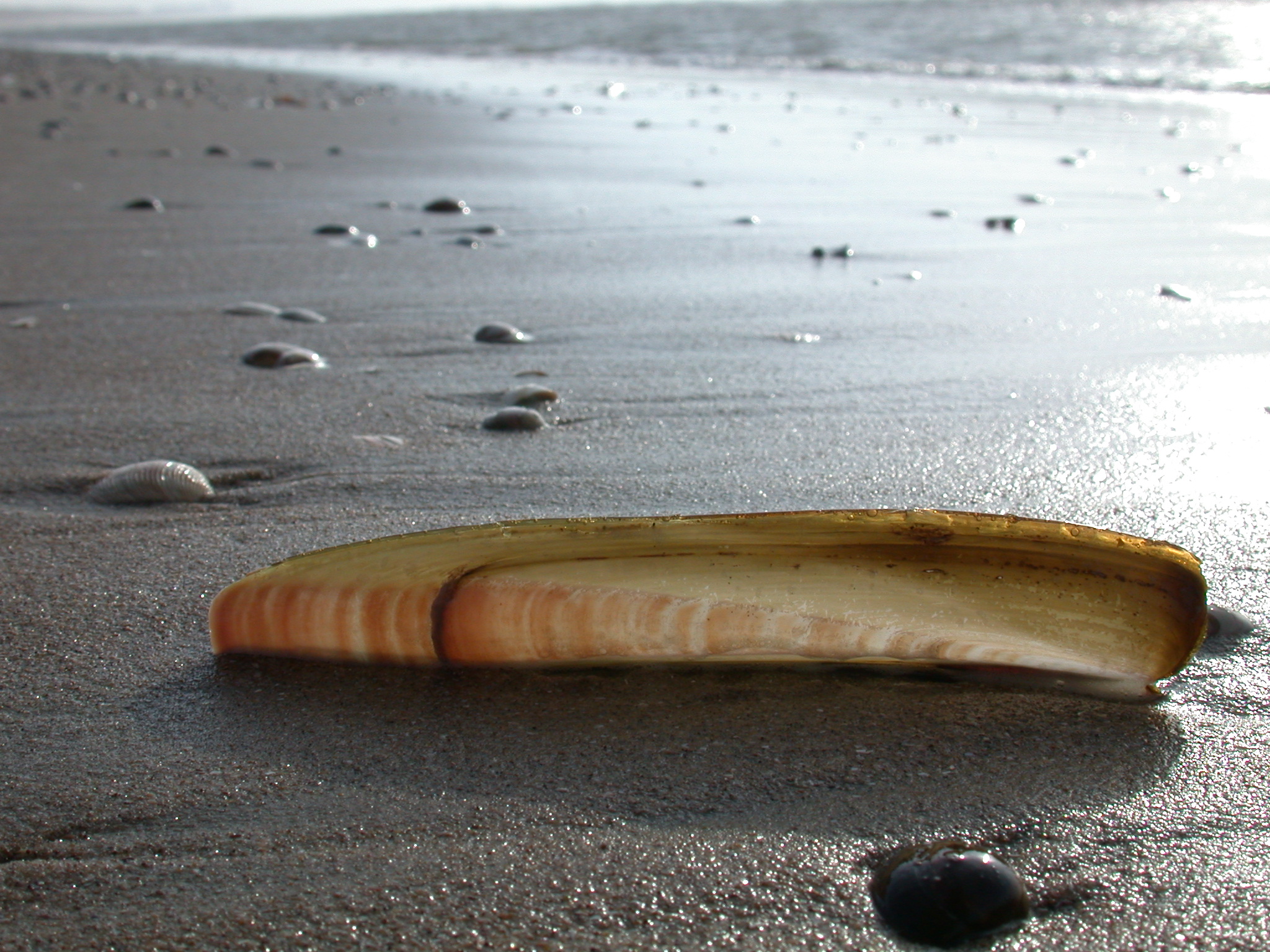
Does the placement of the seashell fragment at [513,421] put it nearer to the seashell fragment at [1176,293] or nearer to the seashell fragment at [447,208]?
the seashell fragment at [1176,293]

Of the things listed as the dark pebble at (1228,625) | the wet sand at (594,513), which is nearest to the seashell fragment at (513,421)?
the wet sand at (594,513)

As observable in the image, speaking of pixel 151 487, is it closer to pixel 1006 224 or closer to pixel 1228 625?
→ pixel 1228 625

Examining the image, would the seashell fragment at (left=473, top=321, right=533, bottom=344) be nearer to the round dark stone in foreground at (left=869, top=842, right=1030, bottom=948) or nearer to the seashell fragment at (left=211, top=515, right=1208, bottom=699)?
the seashell fragment at (left=211, top=515, right=1208, bottom=699)

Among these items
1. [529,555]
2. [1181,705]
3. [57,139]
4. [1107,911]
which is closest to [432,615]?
[529,555]

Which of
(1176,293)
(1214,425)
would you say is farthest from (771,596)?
(1176,293)

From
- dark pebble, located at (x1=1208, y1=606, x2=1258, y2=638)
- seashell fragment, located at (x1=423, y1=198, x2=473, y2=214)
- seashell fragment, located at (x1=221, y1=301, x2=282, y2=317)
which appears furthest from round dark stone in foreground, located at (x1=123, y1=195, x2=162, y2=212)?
dark pebble, located at (x1=1208, y1=606, x2=1258, y2=638)

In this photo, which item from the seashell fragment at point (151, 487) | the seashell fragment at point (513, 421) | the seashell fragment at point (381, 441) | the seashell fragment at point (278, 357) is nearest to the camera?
the seashell fragment at point (151, 487)

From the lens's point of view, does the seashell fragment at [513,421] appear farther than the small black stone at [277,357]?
No

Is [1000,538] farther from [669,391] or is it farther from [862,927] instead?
[669,391]
